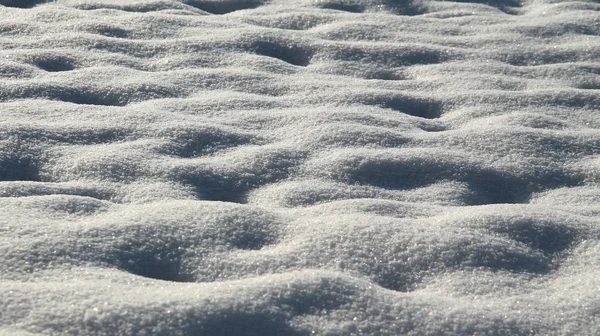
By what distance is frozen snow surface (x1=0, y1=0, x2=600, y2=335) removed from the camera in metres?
1.18

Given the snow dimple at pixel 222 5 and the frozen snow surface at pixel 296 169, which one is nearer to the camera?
the frozen snow surface at pixel 296 169

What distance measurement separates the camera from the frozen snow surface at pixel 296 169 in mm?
1183

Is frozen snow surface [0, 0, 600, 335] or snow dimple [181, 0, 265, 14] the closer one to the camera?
frozen snow surface [0, 0, 600, 335]

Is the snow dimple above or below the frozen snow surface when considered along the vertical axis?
above

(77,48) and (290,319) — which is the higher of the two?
(77,48)

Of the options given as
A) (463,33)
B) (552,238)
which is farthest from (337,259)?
(463,33)

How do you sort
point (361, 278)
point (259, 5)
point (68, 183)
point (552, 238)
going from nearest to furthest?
point (361, 278), point (552, 238), point (68, 183), point (259, 5)

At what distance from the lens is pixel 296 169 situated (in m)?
1.65

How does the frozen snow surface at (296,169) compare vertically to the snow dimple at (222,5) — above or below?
below

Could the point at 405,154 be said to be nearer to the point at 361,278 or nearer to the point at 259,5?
the point at 361,278

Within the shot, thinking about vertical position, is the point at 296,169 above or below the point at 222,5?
below

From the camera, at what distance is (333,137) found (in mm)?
1770

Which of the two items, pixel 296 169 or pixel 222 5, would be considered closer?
pixel 296 169

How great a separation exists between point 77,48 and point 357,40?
79 centimetres
